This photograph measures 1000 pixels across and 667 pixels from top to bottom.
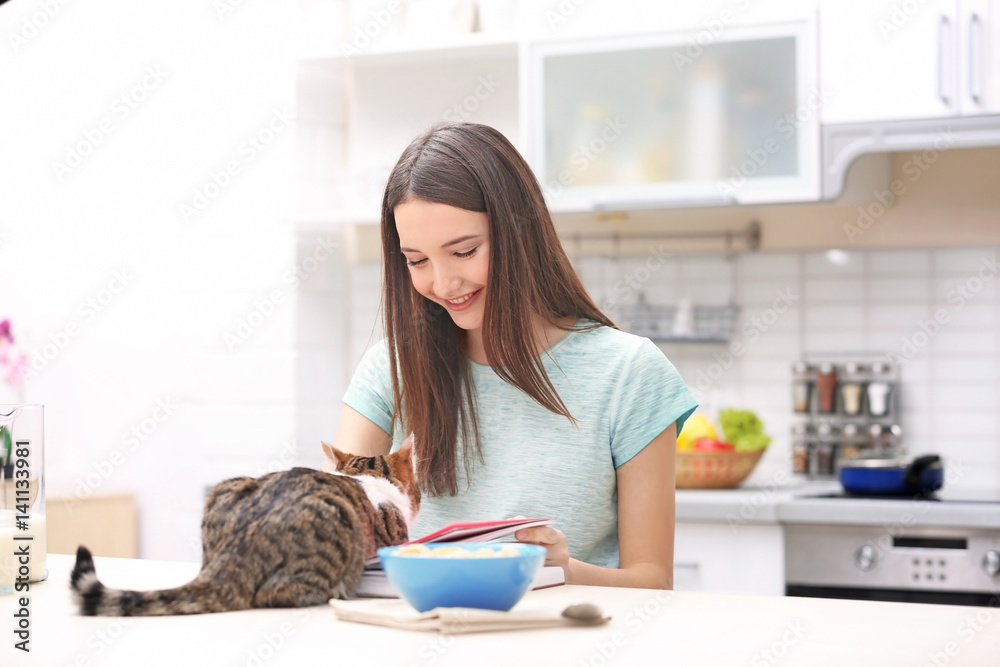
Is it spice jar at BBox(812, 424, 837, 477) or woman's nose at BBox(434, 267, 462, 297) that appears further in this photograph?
spice jar at BBox(812, 424, 837, 477)

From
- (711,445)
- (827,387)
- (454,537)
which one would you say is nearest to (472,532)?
(454,537)

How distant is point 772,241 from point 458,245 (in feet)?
6.07

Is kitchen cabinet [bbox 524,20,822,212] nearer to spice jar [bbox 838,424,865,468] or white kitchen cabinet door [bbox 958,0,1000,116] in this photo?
white kitchen cabinet door [bbox 958,0,1000,116]

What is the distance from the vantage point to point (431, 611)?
3.14 feet

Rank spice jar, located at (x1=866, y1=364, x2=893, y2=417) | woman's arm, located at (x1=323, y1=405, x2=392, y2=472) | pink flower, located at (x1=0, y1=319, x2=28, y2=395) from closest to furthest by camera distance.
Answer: woman's arm, located at (x1=323, y1=405, x2=392, y2=472), spice jar, located at (x1=866, y1=364, x2=893, y2=417), pink flower, located at (x1=0, y1=319, x2=28, y2=395)

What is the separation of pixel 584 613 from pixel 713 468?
1765mm

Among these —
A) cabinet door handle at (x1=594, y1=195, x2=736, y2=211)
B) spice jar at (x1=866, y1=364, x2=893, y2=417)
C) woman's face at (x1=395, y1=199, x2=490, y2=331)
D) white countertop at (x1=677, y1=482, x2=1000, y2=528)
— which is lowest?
white countertop at (x1=677, y1=482, x2=1000, y2=528)

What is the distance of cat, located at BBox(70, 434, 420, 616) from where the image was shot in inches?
39.4

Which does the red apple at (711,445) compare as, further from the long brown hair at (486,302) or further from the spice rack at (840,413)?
the long brown hair at (486,302)

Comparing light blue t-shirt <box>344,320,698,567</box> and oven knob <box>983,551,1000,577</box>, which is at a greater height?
light blue t-shirt <box>344,320,698,567</box>

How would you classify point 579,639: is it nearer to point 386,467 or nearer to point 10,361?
point 386,467

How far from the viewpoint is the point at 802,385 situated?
2.96 meters

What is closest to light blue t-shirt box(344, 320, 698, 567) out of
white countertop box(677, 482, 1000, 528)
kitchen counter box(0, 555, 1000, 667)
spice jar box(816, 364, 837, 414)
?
kitchen counter box(0, 555, 1000, 667)

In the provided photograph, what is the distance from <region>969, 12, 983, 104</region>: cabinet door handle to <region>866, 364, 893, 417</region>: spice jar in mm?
761
